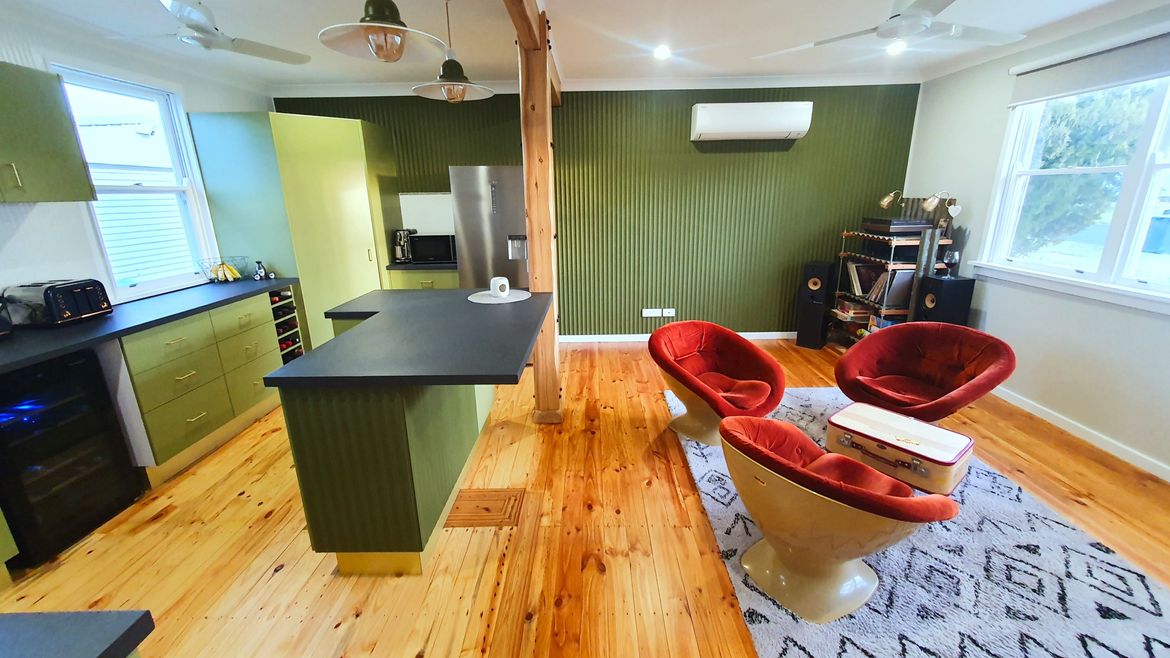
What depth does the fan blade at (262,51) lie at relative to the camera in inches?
85.6

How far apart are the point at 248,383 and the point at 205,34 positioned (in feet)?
6.68

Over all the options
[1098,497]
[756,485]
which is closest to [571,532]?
[756,485]

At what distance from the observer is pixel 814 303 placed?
434 centimetres

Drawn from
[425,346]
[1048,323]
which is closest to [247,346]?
[425,346]

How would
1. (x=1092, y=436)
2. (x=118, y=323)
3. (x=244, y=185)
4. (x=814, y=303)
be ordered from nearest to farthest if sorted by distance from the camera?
(x=118, y=323) < (x=1092, y=436) < (x=244, y=185) < (x=814, y=303)

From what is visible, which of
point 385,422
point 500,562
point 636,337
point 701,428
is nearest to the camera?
point 385,422

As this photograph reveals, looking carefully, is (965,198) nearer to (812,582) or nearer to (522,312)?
(812,582)

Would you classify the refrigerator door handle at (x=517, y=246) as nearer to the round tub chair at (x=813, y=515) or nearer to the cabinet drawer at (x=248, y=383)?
the cabinet drawer at (x=248, y=383)

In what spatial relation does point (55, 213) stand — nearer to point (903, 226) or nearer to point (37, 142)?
point (37, 142)

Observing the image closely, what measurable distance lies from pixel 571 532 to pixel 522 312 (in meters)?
1.05

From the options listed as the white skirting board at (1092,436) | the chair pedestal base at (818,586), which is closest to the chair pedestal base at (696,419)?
the chair pedestal base at (818,586)

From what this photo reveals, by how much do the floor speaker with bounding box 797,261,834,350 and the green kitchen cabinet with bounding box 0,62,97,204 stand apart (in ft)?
16.9

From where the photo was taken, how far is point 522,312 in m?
2.12

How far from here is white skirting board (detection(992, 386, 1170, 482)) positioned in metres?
2.39
